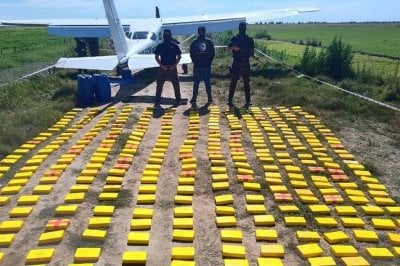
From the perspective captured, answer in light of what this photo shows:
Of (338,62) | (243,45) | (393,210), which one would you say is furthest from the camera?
(338,62)

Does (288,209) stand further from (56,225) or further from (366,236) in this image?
(56,225)

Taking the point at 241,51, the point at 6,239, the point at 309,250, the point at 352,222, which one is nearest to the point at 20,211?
the point at 6,239

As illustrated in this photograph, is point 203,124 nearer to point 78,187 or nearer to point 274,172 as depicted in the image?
point 274,172

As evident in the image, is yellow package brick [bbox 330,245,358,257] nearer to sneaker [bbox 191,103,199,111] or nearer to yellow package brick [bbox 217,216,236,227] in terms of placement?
yellow package brick [bbox 217,216,236,227]

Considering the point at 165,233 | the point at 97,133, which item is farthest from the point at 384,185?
the point at 97,133

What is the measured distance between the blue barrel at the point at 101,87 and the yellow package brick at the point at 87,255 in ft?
31.9

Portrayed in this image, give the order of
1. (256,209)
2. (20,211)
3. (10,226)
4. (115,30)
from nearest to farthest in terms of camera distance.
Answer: (10,226)
(20,211)
(256,209)
(115,30)

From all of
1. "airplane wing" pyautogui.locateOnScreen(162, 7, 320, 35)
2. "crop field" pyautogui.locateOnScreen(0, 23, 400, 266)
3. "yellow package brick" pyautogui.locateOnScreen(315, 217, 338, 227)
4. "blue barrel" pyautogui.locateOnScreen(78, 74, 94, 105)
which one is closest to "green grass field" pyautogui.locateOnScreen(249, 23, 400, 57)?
"airplane wing" pyautogui.locateOnScreen(162, 7, 320, 35)

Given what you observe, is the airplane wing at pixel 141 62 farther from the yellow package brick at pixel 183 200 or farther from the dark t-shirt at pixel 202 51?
the yellow package brick at pixel 183 200

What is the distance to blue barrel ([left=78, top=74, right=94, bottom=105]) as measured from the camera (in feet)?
44.7

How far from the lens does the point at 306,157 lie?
8836 mm

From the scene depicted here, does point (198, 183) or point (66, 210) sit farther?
point (198, 183)

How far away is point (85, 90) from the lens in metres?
13.6

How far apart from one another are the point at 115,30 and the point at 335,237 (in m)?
13.8
